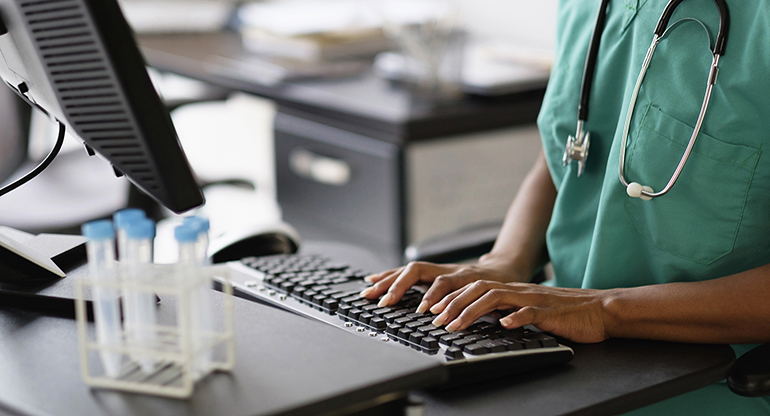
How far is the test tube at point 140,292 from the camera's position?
0.54 m

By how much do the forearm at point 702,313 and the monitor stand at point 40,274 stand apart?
1.71ft

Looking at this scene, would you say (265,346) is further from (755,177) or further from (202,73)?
(202,73)

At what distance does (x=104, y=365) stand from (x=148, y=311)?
0.17 ft

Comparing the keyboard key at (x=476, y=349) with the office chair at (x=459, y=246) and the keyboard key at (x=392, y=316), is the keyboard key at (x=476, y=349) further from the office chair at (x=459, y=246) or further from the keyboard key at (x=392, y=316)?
the office chair at (x=459, y=246)

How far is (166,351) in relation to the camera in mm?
548

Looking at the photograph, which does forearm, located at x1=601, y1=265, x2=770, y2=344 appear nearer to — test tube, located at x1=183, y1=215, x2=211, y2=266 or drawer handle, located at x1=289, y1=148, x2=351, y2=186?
test tube, located at x1=183, y1=215, x2=211, y2=266

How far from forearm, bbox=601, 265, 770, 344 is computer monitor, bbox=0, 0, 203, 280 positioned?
17.5 inches

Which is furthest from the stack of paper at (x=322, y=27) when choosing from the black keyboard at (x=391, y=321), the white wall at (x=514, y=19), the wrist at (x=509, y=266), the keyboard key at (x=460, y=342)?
the keyboard key at (x=460, y=342)

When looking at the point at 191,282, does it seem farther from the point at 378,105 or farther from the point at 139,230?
the point at 378,105

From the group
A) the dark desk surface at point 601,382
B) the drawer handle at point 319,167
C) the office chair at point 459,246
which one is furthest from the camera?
the drawer handle at point 319,167

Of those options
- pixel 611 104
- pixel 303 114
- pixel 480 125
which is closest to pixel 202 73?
pixel 303 114

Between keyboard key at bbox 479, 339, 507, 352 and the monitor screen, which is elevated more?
the monitor screen

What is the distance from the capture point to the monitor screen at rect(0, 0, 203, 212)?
558 mm

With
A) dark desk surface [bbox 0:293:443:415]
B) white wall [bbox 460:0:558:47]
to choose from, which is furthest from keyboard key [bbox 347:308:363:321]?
white wall [bbox 460:0:558:47]
